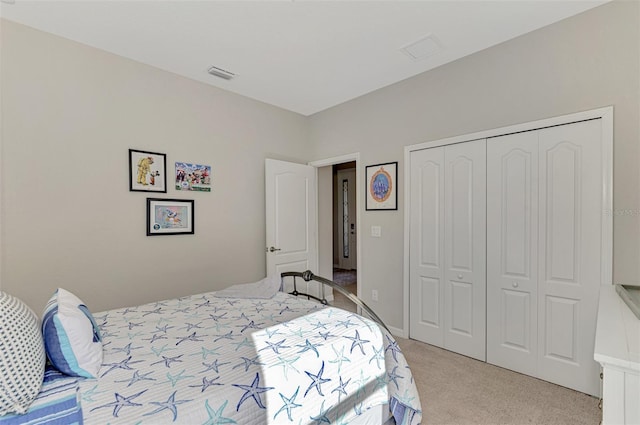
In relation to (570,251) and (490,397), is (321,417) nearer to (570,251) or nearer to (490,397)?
(490,397)

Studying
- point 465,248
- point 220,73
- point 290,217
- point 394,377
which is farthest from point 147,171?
point 465,248

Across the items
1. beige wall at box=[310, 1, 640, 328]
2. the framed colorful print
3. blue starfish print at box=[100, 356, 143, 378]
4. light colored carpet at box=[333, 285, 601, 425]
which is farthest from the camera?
the framed colorful print

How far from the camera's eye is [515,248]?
2.55 metres

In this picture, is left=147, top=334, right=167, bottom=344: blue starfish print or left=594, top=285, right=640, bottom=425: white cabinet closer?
left=594, top=285, right=640, bottom=425: white cabinet

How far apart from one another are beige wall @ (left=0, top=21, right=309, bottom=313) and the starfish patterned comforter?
95 cm

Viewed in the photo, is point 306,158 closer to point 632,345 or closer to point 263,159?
point 263,159

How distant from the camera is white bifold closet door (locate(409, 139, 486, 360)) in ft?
9.07

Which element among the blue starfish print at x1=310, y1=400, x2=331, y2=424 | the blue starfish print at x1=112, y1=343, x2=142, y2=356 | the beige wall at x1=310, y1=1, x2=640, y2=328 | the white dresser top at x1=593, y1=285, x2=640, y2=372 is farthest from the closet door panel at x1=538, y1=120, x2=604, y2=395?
the blue starfish print at x1=112, y1=343, x2=142, y2=356

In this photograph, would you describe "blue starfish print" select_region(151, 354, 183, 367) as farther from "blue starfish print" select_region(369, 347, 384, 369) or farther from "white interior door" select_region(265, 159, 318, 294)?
"white interior door" select_region(265, 159, 318, 294)

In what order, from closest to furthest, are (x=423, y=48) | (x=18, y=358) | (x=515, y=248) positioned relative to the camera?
(x=18, y=358), (x=515, y=248), (x=423, y=48)

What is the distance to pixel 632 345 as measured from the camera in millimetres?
860

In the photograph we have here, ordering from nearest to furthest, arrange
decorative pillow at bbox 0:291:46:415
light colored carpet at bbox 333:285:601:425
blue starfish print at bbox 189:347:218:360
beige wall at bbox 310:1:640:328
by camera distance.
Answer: decorative pillow at bbox 0:291:46:415
blue starfish print at bbox 189:347:218:360
light colored carpet at bbox 333:285:601:425
beige wall at bbox 310:1:640:328

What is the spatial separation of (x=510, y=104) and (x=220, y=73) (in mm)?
2704

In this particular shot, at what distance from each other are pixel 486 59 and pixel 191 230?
10.6ft
